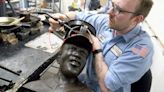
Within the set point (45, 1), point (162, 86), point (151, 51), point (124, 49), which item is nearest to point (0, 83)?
point (124, 49)

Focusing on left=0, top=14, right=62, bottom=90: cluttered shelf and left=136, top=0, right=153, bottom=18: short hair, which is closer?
left=136, top=0, right=153, bottom=18: short hair

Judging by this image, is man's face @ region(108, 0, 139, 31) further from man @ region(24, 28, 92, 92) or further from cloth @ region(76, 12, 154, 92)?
man @ region(24, 28, 92, 92)

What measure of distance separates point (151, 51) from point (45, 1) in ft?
5.60

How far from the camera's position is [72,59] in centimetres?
100

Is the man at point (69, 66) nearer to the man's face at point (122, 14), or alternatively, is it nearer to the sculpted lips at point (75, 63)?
the sculpted lips at point (75, 63)

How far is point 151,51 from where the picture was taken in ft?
3.51

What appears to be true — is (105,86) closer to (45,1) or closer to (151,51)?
(151,51)

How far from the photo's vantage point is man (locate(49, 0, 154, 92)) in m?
1.03

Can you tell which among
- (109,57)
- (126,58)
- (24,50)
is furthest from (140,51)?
(24,50)

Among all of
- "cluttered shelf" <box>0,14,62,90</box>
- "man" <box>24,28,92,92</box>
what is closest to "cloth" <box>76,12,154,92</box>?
"man" <box>24,28,92,92</box>

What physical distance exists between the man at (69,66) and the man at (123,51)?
0.33 ft

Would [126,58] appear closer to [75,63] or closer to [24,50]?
[75,63]

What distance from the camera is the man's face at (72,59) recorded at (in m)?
1.01

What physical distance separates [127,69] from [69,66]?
27cm
